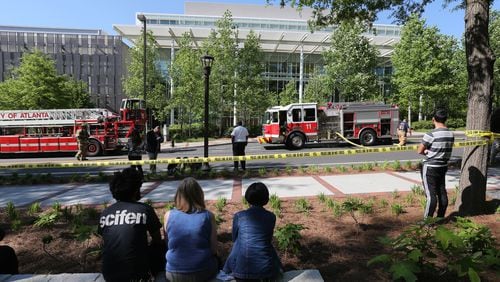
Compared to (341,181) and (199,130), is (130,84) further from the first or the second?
(341,181)

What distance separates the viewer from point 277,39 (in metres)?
48.3

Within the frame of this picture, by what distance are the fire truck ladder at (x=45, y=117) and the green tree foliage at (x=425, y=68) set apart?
2801 centimetres

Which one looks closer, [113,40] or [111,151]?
[111,151]

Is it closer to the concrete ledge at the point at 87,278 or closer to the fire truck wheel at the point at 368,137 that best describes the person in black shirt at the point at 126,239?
the concrete ledge at the point at 87,278

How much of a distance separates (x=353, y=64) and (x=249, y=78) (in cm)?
1018

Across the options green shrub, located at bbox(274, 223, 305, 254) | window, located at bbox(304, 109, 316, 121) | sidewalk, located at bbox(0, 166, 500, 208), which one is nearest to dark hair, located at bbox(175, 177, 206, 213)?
green shrub, located at bbox(274, 223, 305, 254)

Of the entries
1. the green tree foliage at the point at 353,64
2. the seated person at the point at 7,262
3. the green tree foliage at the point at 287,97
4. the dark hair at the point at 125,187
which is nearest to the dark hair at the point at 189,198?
the dark hair at the point at 125,187

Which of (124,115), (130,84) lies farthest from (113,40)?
(124,115)

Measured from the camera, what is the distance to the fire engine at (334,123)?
2125 cm

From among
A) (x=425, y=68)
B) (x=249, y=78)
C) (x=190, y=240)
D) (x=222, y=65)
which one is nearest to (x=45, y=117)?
(x=222, y=65)

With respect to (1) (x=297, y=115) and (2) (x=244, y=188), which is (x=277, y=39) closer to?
(1) (x=297, y=115)

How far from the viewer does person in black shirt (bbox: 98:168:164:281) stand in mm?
2906

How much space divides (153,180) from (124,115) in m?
14.2

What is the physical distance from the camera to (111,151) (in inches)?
854
